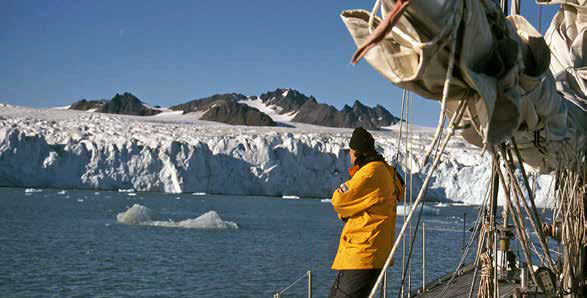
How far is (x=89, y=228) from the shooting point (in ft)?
70.5

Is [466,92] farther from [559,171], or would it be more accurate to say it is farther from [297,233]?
[297,233]

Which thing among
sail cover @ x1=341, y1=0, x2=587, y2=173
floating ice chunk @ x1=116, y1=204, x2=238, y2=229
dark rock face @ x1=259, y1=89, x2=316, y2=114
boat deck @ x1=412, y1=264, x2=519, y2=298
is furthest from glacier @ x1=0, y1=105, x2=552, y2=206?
dark rock face @ x1=259, y1=89, x2=316, y2=114

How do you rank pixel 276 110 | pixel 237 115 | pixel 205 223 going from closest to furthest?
pixel 205 223
pixel 237 115
pixel 276 110

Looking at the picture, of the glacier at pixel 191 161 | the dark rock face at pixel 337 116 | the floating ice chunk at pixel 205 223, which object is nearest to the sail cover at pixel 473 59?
the floating ice chunk at pixel 205 223

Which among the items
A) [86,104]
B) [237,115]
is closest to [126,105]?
[86,104]

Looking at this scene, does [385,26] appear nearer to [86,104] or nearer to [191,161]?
[191,161]

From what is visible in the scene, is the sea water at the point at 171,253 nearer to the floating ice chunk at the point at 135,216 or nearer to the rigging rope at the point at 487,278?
the floating ice chunk at the point at 135,216

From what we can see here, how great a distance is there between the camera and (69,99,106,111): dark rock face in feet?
462

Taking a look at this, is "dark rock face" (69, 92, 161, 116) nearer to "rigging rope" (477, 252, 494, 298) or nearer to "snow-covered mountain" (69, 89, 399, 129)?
"snow-covered mountain" (69, 89, 399, 129)

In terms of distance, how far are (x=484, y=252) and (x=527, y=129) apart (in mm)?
1426

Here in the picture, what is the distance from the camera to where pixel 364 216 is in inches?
112

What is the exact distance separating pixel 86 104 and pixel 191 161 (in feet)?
375

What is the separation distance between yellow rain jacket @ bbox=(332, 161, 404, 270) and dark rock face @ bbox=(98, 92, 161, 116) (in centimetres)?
13330

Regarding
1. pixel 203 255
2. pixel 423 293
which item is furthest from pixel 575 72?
pixel 203 255
